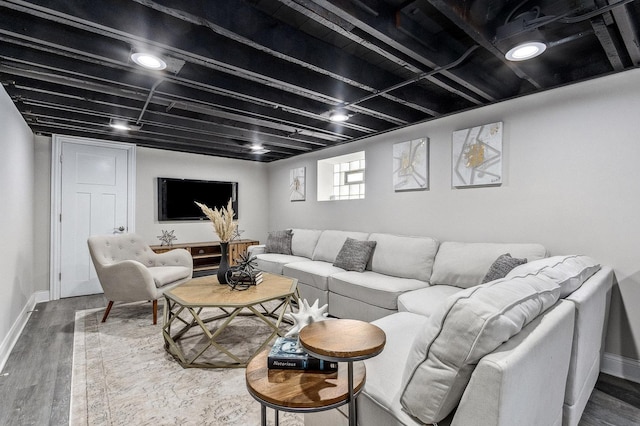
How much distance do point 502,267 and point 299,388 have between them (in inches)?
76.4

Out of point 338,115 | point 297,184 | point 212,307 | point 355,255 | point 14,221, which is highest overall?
point 338,115

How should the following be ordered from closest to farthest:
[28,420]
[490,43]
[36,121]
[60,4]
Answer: [60,4] → [28,420] → [490,43] → [36,121]

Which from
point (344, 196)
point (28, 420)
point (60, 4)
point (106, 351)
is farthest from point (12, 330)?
point (344, 196)

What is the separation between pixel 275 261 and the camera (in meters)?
4.32

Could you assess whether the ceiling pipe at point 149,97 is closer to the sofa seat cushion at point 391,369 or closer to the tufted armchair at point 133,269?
the tufted armchair at point 133,269

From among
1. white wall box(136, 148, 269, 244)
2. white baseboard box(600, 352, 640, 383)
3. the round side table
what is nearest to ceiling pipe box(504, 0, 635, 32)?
the round side table

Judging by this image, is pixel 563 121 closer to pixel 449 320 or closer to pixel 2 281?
pixel 449 320

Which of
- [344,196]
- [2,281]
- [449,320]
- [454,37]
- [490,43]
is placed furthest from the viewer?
[344,196]

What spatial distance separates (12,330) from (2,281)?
58 cm

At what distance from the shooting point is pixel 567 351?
131 centimetres

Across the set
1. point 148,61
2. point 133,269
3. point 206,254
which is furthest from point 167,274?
point 148,61

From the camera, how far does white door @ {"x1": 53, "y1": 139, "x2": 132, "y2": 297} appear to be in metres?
4.19

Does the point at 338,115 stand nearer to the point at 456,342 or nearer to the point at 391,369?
the point at 391,369

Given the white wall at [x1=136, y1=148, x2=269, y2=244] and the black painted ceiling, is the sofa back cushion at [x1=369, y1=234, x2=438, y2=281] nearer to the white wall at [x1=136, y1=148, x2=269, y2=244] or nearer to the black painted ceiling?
the black painted ceiling
